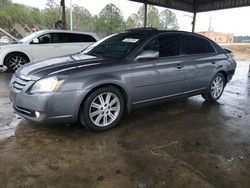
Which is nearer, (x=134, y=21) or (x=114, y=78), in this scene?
(x=114, y=78)

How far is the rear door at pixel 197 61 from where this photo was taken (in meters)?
4.47

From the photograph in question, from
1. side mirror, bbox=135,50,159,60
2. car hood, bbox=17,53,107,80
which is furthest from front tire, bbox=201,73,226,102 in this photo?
car hood, bbox=17,53,107,80

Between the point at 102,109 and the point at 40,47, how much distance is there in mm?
5568

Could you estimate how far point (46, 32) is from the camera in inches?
321

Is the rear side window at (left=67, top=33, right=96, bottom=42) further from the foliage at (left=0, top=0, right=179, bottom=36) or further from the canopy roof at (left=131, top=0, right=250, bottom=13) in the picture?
the foliage at (left=0, top=0, right=179, bottom=36)

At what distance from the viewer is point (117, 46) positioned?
4.15 metres

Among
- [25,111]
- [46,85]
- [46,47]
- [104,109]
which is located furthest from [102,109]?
[46,47]

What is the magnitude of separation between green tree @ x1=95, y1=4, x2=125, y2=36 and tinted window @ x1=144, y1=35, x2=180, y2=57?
19.4 metres

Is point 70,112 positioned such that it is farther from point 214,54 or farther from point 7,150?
point 214,54

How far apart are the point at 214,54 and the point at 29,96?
374 cm

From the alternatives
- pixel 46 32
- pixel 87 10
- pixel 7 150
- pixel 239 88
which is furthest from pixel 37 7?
pixel 7 150

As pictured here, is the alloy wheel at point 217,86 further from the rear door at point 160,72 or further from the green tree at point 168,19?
the green tree at point 168,19

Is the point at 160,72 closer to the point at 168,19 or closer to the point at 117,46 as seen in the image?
the point at 117,46

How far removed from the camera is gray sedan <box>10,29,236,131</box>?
3.15m
